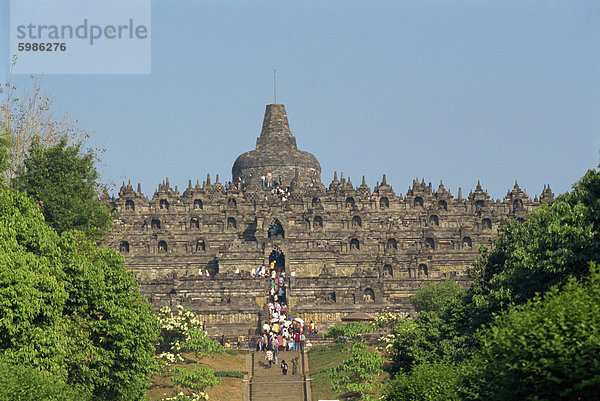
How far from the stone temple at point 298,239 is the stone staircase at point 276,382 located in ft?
35.4

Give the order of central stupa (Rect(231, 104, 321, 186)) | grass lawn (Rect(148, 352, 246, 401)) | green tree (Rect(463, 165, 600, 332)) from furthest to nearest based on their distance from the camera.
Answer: central stupa (Rect(231, 104, 321, 186))
grass lawn (Rect(148, 352, 246, 401))
green tree (Rect(463, 165, 600, 332))

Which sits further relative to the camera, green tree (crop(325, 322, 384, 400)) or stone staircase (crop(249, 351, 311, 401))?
stone staircase (crop(249, 351, 311, 401))

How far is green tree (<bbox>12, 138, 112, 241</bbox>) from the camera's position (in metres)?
71.9

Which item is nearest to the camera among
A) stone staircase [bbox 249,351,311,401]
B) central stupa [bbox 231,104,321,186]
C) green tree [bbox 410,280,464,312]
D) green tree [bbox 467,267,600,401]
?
green tree [bbox 467,267,600,401]

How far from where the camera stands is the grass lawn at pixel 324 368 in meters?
61.1

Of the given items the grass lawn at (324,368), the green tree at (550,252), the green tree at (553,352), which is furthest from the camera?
the grass lawn at (324,368)

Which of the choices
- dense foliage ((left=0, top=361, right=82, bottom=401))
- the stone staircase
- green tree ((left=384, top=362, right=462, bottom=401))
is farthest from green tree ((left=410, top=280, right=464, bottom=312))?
dense foliage ((left=0, top=361, right=82, bottom=401))

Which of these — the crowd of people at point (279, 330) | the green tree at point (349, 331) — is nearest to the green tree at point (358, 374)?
the crowd of people at point (279, 330)

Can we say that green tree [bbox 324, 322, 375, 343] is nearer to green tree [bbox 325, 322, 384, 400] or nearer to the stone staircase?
the stone staircase

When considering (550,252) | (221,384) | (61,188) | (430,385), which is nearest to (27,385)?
(430,385)

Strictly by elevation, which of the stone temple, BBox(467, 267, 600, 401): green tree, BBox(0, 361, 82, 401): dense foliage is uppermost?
the stone temple

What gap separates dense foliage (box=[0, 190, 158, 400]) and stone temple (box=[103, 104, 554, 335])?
30359 mm

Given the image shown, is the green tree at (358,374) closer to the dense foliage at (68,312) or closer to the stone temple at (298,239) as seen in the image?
the dense foliage at (68,312)

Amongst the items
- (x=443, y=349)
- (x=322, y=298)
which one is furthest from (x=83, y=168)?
(x=443, y=349)
